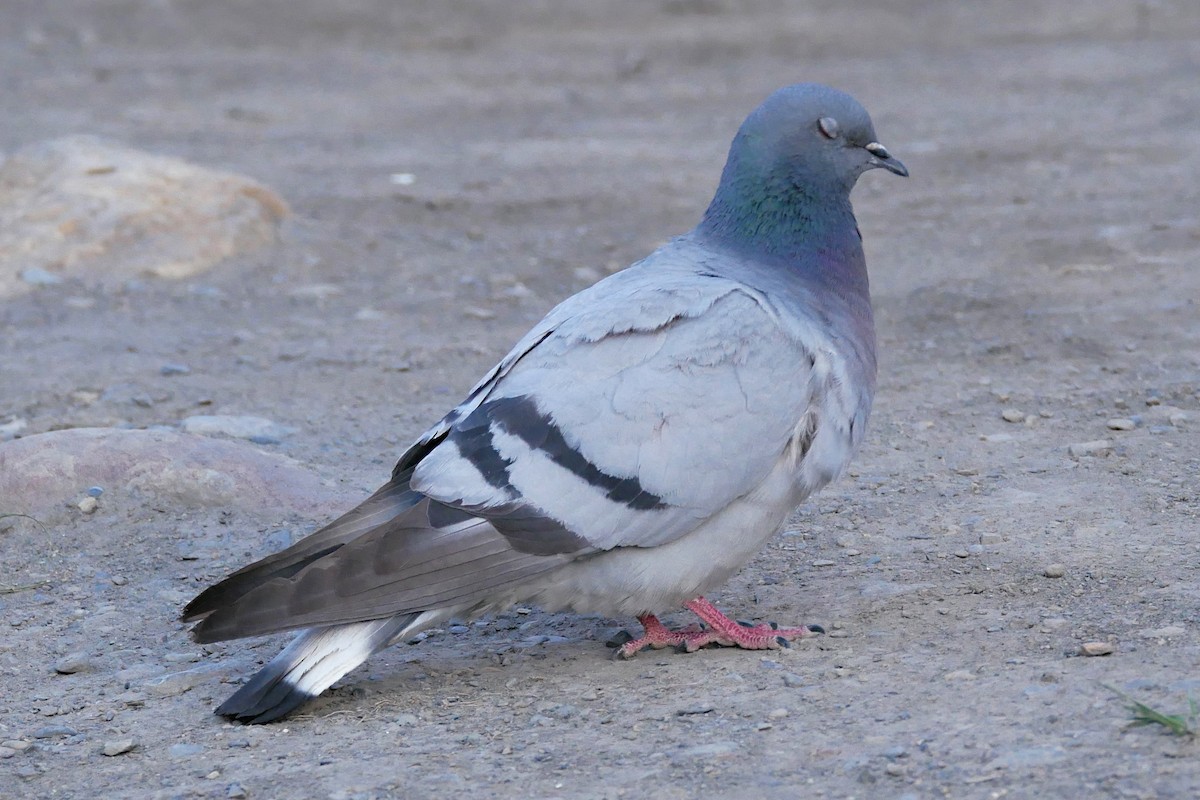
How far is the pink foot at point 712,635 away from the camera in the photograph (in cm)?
371

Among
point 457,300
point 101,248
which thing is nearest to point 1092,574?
point 457,300

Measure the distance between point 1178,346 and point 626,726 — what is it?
344cm

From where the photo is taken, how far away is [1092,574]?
3.87 metres

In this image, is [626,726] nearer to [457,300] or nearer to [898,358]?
[898,358]

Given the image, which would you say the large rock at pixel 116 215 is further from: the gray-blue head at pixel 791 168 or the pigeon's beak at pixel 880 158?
the pigeon's beak at pixel 880 158

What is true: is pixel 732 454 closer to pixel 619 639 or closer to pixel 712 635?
pixel 712 635

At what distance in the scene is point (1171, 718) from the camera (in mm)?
2859

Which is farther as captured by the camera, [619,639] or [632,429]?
[619,639]

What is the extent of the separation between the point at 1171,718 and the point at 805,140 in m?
1.77

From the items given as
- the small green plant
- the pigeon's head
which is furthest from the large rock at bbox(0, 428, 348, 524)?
the small green plant

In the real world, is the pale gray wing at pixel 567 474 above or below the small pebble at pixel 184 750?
above

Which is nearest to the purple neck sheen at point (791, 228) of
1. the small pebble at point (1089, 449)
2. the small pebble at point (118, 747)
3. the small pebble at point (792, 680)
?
the small pebble at point (792, 680)

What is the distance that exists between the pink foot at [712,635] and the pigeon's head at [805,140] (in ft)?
3.71

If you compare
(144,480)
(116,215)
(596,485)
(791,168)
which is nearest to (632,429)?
(596,485)
